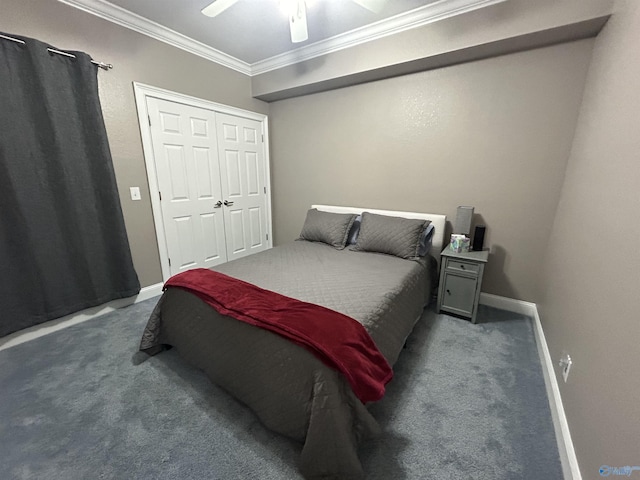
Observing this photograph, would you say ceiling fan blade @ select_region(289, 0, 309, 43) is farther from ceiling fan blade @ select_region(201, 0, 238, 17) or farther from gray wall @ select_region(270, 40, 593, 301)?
gray wall @ select_region(270, 40, 593, 301)

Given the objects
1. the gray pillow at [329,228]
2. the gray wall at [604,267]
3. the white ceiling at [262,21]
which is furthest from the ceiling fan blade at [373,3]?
the gray pillow at [329,228]

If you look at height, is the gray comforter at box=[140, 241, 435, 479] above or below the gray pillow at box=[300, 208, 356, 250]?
below

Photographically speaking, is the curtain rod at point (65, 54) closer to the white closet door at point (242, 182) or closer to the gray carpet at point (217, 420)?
the white closet door at point (242, 182)

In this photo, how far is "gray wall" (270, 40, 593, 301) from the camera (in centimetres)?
209

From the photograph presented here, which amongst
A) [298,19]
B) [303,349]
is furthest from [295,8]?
[303,349]

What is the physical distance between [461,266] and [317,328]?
1607 millimetres

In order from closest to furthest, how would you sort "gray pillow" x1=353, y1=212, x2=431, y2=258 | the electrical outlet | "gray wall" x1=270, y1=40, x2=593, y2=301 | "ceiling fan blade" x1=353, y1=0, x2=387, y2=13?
the electrical outlet → "ceiling fan blade" x1=353, y1=0, x2=387, y2=13 → "gray wall" x1=270, y1=40, x2=593, y2=301 → "gray pillow" x1=353, y1=212, x2=431, y2=258

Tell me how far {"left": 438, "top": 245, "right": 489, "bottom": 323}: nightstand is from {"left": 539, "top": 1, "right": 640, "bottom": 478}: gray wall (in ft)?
1.57

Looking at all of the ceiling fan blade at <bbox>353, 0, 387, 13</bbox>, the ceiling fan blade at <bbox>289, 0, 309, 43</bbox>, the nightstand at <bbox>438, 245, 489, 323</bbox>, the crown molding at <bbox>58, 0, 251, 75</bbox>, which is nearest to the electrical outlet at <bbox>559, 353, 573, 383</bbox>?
the nightstand at <bbox>438, 245, 489, 323</bbox>

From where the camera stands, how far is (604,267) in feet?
3.71

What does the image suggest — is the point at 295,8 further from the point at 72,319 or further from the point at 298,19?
the point at 72,319

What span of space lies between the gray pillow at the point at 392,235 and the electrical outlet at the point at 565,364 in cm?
115

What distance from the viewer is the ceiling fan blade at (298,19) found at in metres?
1.71

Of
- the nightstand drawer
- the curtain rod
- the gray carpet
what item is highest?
the curtain rod
